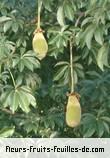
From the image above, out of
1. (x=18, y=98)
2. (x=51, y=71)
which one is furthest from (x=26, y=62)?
(x=51, y=71)

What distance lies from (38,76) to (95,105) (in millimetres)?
284

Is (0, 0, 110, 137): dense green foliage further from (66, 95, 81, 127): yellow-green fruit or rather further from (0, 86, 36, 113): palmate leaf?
(66, 95, 81, 127): yellow-green fruit

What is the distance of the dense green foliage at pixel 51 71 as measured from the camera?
162 cm

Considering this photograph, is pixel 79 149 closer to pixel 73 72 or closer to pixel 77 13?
pixel 73 72

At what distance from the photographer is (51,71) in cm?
193

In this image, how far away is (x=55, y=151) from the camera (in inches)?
73.9

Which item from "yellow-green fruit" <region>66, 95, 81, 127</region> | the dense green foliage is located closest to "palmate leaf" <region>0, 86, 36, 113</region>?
the dense green foliage

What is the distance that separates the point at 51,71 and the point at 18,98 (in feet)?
1.10

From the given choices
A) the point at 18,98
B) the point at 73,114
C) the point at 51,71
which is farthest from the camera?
the point at 51,71

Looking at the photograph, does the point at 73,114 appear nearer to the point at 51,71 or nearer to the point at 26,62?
the point at 26,62

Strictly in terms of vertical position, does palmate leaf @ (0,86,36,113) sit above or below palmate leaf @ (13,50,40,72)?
below

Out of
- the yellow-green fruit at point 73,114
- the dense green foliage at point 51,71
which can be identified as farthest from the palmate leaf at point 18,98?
the yellow-green fruit at point 73,114

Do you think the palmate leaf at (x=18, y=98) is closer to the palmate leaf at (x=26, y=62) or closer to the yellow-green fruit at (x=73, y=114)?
the palmate leaf at (x=26, y=62)

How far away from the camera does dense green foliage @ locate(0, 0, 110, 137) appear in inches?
63.9
